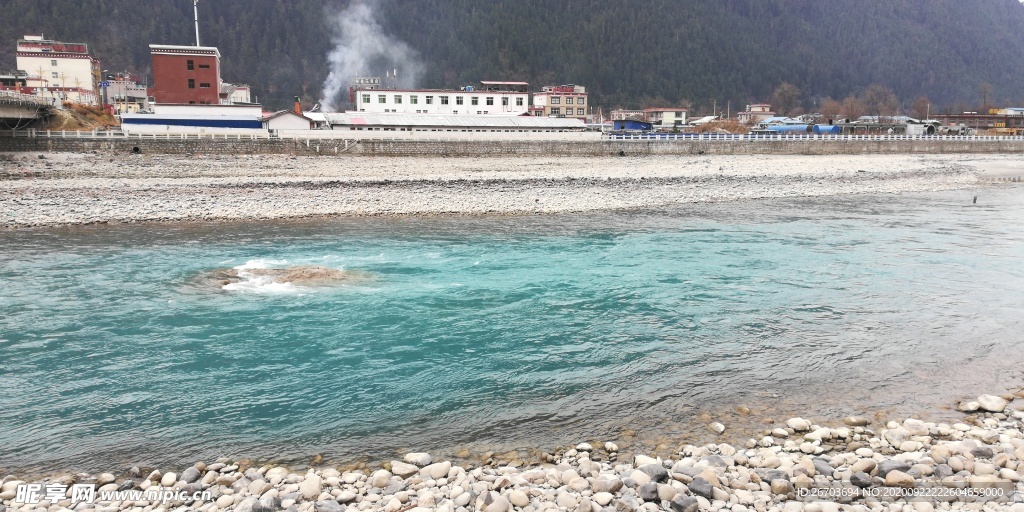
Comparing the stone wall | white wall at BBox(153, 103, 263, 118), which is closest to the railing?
the stone wall

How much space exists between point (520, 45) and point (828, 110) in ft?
236

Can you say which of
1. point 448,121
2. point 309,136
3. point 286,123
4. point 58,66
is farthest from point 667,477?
point 58,66

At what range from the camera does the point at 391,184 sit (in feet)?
101

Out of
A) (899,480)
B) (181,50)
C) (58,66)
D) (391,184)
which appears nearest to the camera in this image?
(899,480)

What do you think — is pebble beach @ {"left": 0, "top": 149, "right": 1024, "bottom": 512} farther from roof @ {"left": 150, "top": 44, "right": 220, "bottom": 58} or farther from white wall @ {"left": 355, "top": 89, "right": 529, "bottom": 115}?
white wall @ {"left": 355, "top": 89, "right": 529, "bottom": 115}

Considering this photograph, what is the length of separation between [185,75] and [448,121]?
1883 centimetres

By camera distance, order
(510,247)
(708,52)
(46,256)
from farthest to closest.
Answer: (708,52) → (510,247) → (46,256)

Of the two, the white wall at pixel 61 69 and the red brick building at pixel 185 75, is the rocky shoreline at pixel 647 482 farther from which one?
the white wall at pixel 61 69

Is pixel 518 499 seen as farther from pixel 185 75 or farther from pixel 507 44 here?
pixel 507 44

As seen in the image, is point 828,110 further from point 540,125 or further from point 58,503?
point 58,503

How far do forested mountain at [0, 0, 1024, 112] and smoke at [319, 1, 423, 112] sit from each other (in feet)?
5.72

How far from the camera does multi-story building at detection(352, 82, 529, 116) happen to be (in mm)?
53938

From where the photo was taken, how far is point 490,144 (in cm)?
4438

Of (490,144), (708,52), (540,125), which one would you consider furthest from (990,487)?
(708,52)
